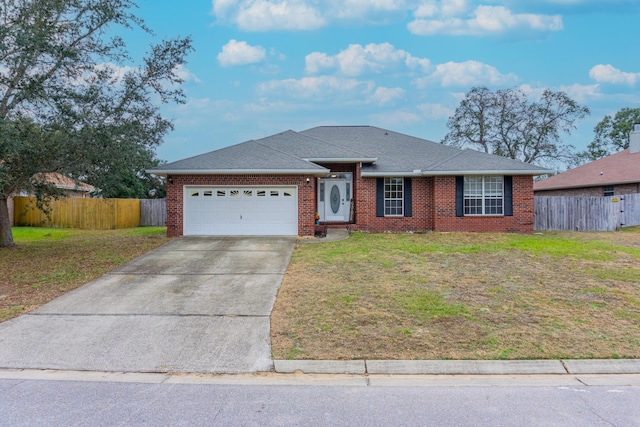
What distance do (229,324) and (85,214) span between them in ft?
66.1

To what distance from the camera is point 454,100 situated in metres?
34.6

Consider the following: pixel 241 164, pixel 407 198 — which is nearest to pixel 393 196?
pixel 407 198

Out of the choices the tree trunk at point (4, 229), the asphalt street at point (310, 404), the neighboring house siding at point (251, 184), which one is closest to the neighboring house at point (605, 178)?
the neighboring house siding at point (251, 184)

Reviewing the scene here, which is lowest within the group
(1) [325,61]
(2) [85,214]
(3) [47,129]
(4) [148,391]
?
(4) [148,391]

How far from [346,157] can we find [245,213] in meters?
4.85

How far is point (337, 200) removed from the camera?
17859 millimetres

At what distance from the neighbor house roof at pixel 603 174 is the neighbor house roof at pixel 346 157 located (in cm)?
912

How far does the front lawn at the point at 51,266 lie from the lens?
750 cm

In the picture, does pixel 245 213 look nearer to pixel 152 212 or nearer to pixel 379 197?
pixel 379 197

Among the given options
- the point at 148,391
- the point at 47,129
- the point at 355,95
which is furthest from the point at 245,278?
the point at 355,95

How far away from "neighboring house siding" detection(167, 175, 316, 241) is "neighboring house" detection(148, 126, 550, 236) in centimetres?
4

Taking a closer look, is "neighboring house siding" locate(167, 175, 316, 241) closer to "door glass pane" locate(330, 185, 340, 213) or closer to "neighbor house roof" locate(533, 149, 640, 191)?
"door glass pane" locate(330, 185, 340, 213)

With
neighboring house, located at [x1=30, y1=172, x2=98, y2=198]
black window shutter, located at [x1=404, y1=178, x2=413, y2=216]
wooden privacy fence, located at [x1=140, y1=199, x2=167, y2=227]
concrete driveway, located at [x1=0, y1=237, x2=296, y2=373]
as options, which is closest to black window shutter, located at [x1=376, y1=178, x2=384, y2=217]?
black window shutter, located at [x1=404, y1=178, x2=413, y2=216]

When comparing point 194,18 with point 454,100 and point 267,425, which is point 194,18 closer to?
point 267,425
